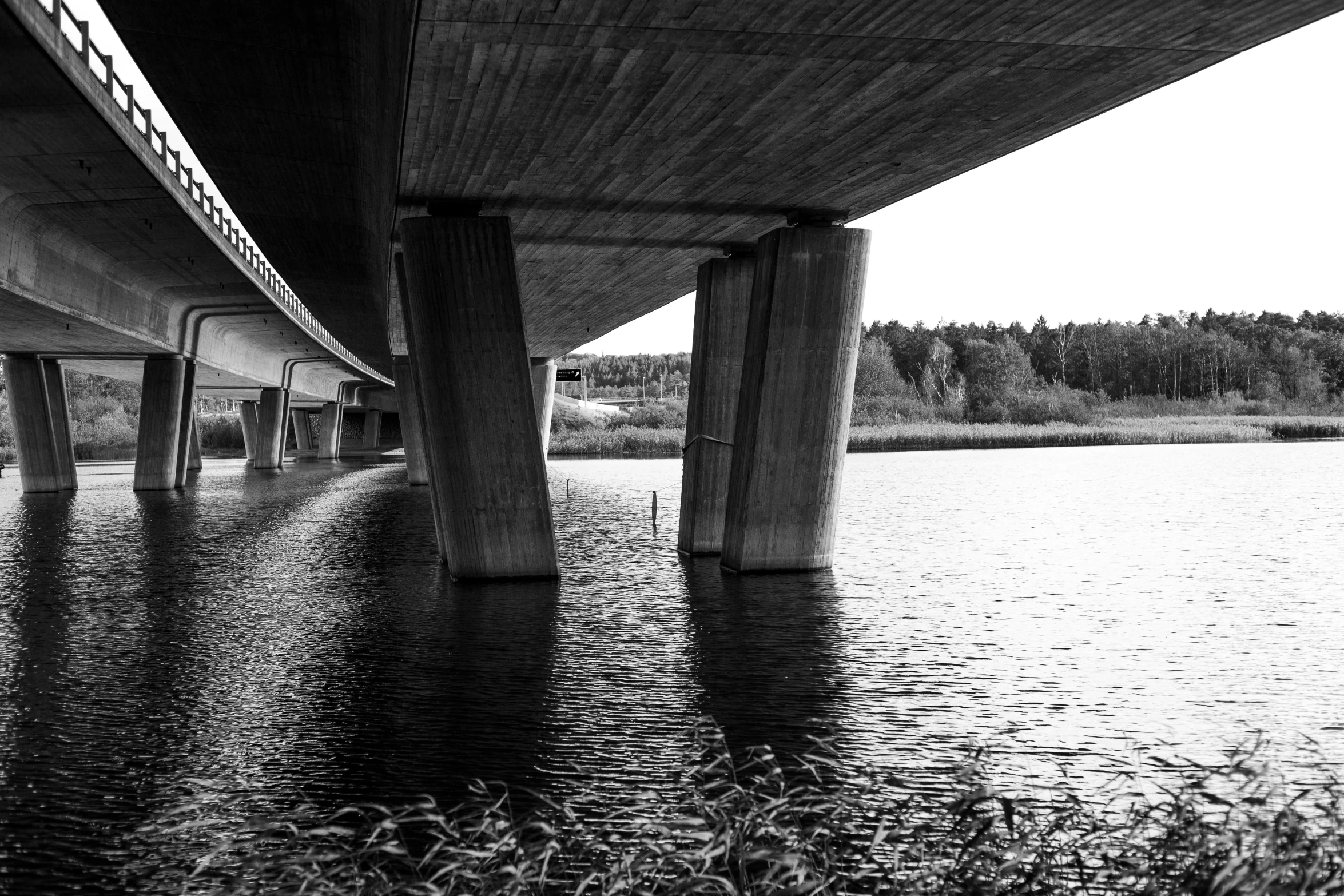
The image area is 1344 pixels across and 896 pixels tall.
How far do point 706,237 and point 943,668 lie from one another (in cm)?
1063

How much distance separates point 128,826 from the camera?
7.26 metres

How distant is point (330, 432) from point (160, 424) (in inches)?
1713

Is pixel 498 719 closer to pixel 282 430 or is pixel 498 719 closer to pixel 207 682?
pixel 207 682

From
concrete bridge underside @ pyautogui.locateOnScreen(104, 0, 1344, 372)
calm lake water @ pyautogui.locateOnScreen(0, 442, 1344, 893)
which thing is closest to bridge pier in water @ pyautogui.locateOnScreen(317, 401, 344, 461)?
calm lake water @ pyautogui.locateOnScreen(0, 442, 1344, 893)

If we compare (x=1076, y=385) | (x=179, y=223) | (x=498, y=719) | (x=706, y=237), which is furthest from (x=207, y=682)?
(x=1076, y=385)

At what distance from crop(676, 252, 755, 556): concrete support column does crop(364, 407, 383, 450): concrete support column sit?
84.9 metres

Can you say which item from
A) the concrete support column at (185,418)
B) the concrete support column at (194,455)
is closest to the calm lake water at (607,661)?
the concrete support column at (185,418)

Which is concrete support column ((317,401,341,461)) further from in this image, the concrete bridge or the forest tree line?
the concrete bridge

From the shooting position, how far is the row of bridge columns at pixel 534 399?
55.6 feet

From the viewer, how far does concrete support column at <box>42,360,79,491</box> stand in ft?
136

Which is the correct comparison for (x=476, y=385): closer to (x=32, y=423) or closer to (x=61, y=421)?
(x=32, y=423)

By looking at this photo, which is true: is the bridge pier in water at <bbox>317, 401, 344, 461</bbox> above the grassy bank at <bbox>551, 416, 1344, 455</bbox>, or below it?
below

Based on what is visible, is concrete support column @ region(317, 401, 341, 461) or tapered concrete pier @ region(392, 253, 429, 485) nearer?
tapered concrete pier @ region(392, 253, 429, 485)

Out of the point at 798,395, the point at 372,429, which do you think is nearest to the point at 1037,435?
the point at 798,395
